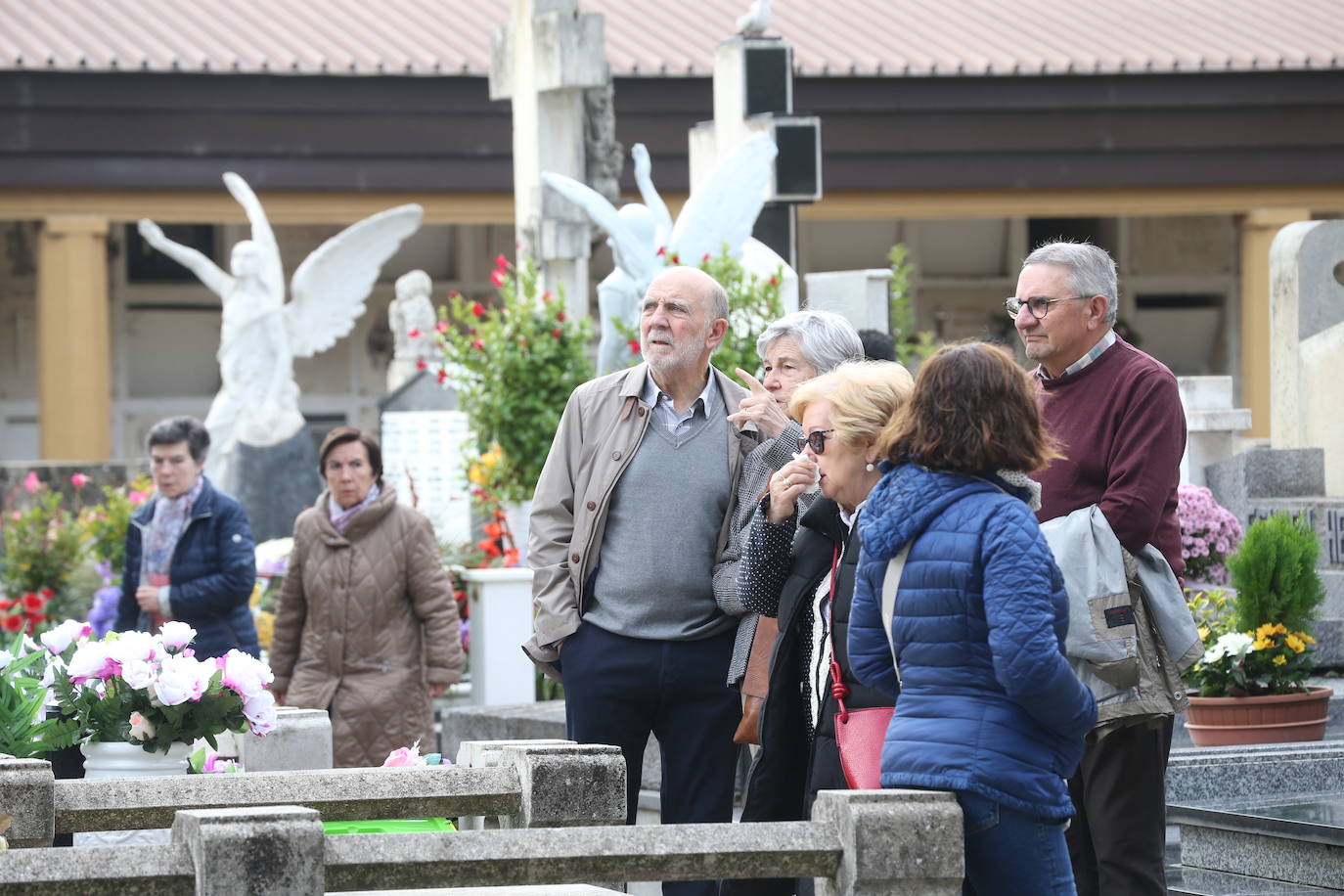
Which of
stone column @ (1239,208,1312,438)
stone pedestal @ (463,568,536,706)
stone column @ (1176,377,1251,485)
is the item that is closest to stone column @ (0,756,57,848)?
stone pedestal @ (463,568,536,706)

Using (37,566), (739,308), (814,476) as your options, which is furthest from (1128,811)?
(37,566)

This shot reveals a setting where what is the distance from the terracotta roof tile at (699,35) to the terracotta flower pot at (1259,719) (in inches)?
596

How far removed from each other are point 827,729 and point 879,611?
1.72 feet

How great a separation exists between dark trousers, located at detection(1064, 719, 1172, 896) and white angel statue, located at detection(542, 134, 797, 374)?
20.4 ft

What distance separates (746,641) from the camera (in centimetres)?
454

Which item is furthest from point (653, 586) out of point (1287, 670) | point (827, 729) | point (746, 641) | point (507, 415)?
point (507, 415)

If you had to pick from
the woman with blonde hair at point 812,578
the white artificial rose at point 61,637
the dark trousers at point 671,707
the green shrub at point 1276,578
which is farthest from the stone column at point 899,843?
the green shrub at point 1276,578

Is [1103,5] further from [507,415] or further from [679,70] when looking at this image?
[507,415]

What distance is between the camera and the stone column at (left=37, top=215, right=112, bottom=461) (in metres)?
20.3

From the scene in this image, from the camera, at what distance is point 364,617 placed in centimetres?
688

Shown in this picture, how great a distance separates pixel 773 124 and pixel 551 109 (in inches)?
72.9

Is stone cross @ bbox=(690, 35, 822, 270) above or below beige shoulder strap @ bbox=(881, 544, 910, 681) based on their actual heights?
above

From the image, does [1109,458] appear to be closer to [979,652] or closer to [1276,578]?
[979,652]

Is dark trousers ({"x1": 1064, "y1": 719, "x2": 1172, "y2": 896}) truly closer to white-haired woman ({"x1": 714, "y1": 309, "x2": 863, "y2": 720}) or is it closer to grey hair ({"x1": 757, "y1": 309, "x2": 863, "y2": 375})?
white-haired woman ({"x1": 714, "y1": 309, "x2": 863, "y2": 720})
